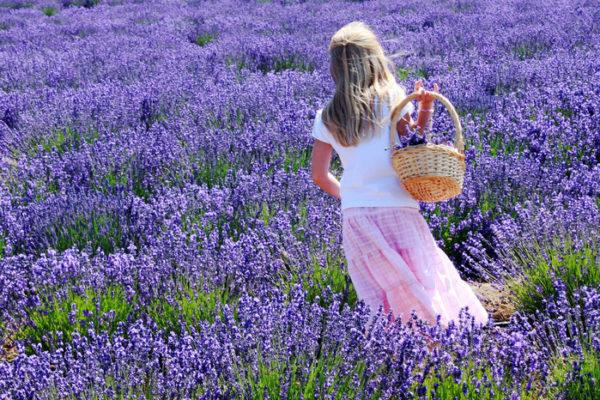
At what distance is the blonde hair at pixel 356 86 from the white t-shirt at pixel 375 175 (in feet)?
0.12

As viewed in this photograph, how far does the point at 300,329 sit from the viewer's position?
265 centimetres

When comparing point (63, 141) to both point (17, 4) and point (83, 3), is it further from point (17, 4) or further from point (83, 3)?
point (17, 4)

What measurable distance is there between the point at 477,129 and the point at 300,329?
99.7 inches

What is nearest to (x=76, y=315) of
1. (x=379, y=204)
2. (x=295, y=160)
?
(x=379, y=204)

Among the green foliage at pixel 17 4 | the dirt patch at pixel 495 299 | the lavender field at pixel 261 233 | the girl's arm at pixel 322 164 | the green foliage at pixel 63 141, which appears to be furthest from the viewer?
the green foliage at pixel 17 4

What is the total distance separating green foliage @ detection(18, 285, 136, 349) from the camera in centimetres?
314

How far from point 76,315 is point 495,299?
1.80 m

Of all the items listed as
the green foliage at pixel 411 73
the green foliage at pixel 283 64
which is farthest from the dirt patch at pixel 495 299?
the green foliage at pixel 283 64

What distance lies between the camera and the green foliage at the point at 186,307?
3.12 meters

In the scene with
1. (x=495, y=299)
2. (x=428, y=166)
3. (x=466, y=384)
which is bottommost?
(x=495, y=299)

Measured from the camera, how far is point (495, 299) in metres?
3.61

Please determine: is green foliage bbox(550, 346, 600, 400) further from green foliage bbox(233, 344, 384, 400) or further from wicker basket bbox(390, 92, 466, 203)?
wicker basket bbox(390, 92, 466, 203)

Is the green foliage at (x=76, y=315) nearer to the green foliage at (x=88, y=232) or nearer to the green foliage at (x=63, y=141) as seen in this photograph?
the green foliage at (x=88, y=232)

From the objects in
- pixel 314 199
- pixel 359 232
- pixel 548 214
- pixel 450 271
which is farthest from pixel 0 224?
pixel 548 214
